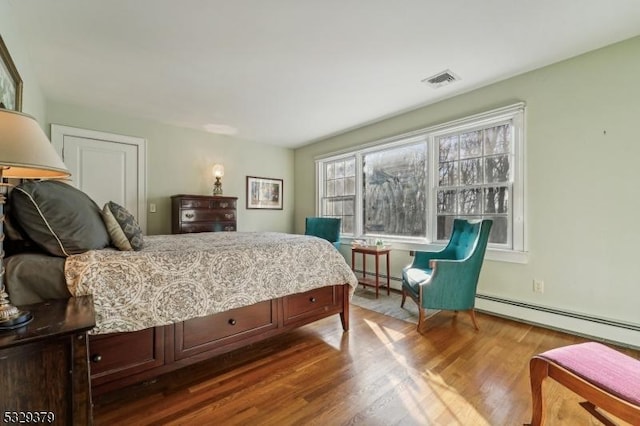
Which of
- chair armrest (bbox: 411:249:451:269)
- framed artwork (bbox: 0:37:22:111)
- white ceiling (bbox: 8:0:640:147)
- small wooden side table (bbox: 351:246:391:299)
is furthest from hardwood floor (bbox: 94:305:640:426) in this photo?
white ceiling (bbox: 8:0:640:147)

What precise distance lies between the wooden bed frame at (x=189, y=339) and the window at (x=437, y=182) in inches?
75.8

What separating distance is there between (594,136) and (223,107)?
12.5ft

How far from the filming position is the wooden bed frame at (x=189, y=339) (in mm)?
1474

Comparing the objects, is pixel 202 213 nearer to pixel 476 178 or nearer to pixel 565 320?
pixel 476 178

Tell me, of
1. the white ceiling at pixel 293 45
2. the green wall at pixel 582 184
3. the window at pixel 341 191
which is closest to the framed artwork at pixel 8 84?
the white ceiling at pixel 293 45

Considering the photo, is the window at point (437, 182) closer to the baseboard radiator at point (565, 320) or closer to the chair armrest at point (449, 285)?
the baseboard radiator at point (565, 320)

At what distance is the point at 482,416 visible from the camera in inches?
58.1

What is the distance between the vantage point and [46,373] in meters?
0.93

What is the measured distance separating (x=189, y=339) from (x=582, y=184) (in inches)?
132

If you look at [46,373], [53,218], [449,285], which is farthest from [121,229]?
[449,285]

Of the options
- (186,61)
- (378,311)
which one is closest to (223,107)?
(186,61)

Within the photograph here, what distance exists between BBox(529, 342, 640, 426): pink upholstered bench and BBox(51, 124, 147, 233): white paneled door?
442 centimetres

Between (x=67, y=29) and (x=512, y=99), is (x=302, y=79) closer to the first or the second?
(x=67, y=29)

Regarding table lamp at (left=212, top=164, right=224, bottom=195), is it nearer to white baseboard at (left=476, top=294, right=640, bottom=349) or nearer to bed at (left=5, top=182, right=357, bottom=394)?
bed at (left=5, top=182, right=357, bottom=394)
